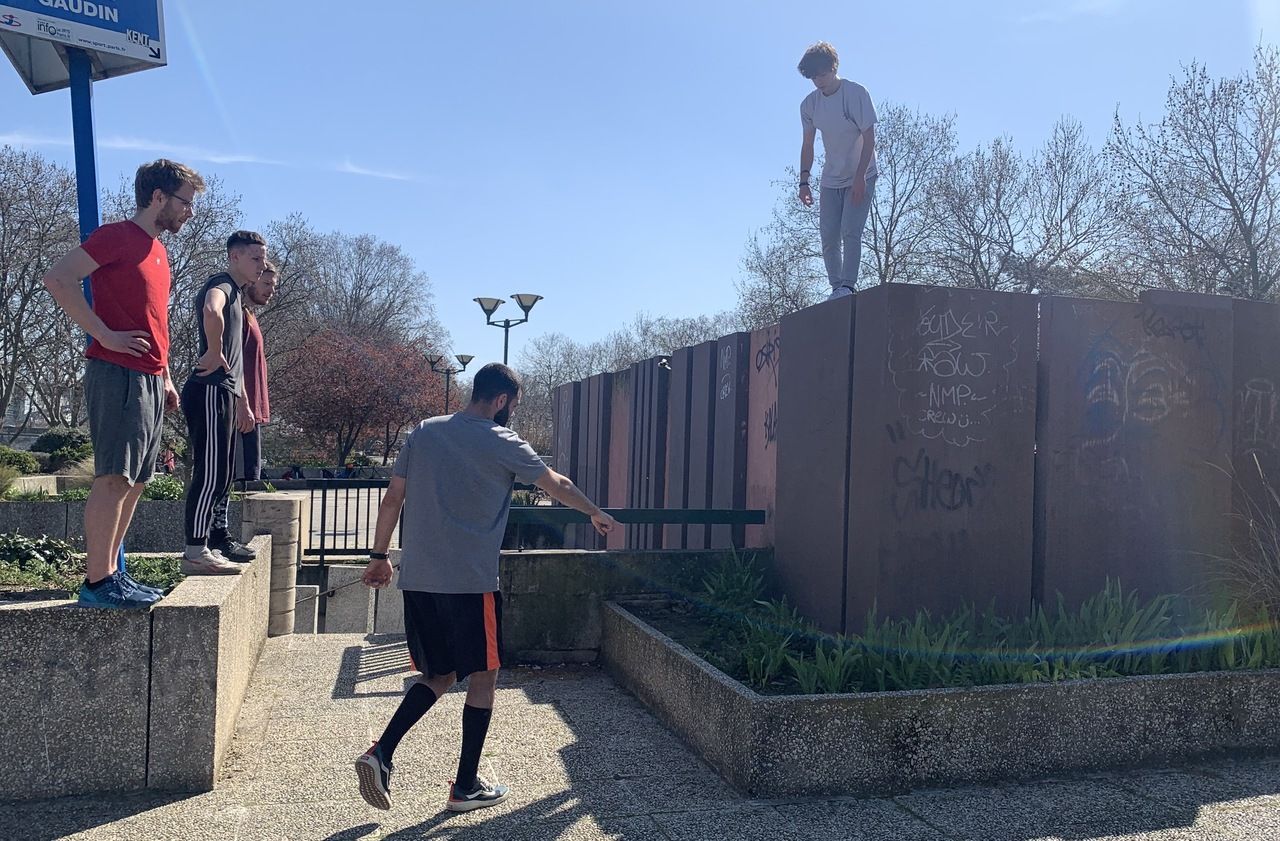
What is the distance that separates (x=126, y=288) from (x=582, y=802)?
8.91 ft

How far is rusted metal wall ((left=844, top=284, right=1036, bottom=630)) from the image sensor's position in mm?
5094

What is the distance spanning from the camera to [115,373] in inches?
144

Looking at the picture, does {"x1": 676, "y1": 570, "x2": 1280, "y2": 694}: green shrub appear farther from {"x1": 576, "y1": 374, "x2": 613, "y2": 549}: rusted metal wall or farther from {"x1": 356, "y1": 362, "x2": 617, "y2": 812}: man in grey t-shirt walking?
{"x1": 576, "y1": 374, "x2": 613, "y2": 549}: rusted metal wall

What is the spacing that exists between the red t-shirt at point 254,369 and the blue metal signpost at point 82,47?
2.61ft

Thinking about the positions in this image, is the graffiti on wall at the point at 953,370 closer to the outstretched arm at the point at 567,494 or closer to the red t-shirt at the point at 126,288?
the outstretched arm at the point at 567,494

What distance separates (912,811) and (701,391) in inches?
207

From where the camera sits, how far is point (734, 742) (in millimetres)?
4008

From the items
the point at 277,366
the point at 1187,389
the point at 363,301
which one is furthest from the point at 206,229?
the point at 363,301

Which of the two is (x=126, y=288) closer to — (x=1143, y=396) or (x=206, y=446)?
(x=206, y=446)

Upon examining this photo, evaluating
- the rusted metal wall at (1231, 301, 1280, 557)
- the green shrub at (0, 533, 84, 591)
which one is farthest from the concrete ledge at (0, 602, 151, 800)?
the rusted metal wall at (1231, 301, 1280, 557)

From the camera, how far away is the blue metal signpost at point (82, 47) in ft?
15.6

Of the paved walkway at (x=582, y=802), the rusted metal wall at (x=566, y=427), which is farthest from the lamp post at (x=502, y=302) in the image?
the paved walkway at (x=582, y=802)

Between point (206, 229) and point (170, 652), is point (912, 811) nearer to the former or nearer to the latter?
point (170, 652)

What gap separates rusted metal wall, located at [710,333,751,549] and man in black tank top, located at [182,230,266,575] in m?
3.92
